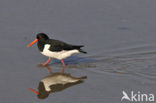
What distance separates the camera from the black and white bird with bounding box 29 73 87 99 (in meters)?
8.40

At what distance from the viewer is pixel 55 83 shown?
891cm

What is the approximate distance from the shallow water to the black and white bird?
154 millimetres

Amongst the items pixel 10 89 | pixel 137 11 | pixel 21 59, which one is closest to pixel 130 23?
pixel 137 11

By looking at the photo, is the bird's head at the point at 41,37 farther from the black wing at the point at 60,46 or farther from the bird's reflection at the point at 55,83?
the bird's reflection at the point at 55,83

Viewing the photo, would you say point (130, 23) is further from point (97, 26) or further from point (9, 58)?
point (9, 58)

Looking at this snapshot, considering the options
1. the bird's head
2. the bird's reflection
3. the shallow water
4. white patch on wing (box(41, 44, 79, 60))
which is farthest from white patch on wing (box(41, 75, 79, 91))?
the bird's head

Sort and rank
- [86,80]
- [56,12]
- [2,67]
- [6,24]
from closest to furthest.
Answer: [86,80]
[2,67]
[6,24]
[56,12]

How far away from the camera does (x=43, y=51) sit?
10008 mm

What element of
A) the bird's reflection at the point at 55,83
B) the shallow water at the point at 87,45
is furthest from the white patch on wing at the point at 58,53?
the bird's reflection at the point at 55,83

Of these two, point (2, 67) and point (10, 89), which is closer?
point (10, 89)

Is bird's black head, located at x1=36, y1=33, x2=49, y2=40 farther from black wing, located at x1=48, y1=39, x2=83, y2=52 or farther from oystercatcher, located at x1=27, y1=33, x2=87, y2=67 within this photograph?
black wing, located at x1=48, y1=39, x2=83, y2=52

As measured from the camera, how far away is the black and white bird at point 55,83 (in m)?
8.40

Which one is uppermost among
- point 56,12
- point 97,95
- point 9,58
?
point 56,12

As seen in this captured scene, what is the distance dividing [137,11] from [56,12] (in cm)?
272
